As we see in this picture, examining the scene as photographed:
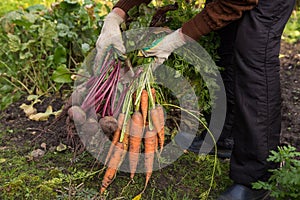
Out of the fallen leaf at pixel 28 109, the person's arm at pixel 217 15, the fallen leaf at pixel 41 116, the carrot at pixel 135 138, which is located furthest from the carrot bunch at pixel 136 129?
the fallen leaf at pixel 28 109

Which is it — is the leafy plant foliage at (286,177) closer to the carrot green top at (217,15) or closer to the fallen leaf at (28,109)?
the carrot green top at (217,15)

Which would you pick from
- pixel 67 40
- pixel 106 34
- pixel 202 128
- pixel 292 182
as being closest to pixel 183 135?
pixel 202 128

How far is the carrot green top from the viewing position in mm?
1924

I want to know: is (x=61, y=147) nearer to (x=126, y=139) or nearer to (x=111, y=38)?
(x=126, y=139)

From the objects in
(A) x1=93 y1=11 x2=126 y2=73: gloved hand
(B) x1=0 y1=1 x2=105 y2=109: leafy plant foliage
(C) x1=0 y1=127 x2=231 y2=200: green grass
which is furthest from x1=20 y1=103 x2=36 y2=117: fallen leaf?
(A) x1=93 y1=11 x2=126 y2=73: gloved hand

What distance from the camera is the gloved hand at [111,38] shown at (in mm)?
2318

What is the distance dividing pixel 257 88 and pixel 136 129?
576 millimetres

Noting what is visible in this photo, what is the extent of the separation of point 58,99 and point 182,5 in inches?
41.2

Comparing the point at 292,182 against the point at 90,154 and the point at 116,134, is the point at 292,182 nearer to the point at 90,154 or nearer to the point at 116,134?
the point at 116,134

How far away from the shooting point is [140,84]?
2.26 meters

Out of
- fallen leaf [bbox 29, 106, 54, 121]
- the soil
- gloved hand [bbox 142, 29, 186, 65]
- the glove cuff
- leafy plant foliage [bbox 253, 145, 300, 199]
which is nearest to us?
leafy plant foliage [bbox 253, 145, 300, 199]

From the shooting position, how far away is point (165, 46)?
7.12 feet

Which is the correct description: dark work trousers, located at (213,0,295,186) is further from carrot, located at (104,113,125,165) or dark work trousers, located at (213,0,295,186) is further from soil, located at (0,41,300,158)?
soil, located at (0,41,300,158)

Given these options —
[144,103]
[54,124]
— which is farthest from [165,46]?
[54,124]
